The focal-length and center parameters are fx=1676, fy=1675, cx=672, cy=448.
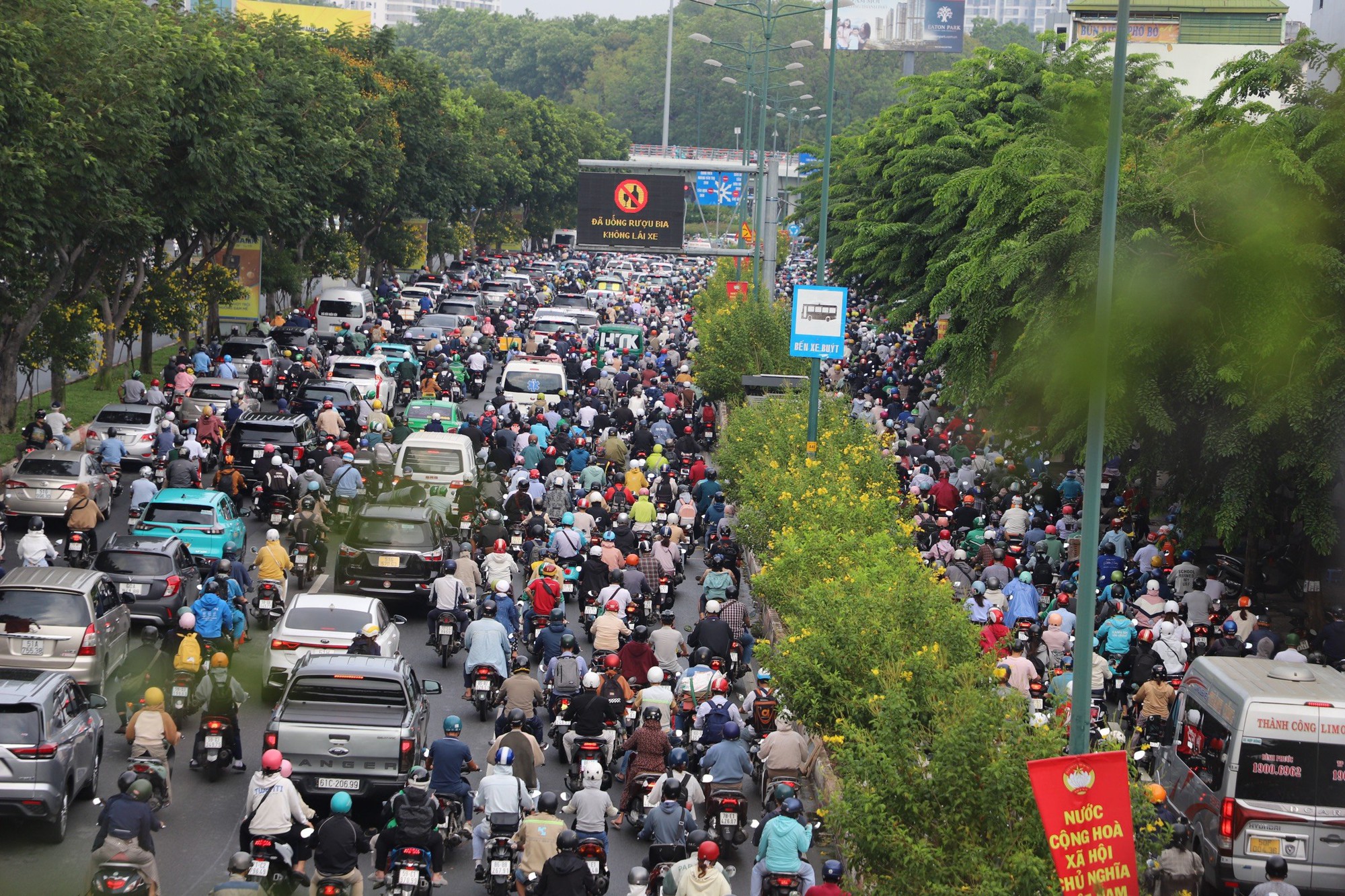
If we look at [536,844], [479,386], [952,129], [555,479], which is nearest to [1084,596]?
[536,844]

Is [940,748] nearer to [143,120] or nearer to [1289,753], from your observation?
[1289,753]

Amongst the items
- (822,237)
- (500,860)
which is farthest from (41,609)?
(822,237)

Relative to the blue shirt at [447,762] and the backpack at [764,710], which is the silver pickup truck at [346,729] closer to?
the blue shirt at [447,762]

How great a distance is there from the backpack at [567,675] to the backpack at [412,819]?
416 cm

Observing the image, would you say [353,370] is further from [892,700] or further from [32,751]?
[892,700]

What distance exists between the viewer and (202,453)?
28.6m

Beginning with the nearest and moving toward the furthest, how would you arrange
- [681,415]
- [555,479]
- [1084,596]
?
[1084,596]
[555,479]
[681,415]

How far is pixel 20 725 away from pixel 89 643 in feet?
12.2

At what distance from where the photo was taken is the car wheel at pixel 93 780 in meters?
14.0

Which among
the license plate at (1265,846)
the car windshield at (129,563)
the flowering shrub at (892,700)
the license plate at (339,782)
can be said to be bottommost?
the license plate at (339,782)

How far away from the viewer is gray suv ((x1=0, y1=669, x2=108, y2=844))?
12586 millimetres

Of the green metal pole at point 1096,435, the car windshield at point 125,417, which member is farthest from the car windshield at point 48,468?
the green metal pole at point 1096,435

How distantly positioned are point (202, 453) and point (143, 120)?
5679 mm

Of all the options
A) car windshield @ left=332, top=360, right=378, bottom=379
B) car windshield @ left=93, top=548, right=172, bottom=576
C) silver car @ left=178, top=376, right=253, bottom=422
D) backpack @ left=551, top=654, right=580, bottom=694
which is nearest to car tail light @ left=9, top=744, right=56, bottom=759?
backpack @ left=551, top=654, right=580, bottom=694
